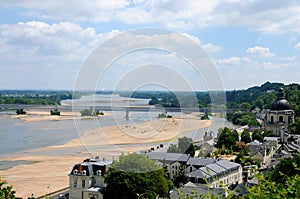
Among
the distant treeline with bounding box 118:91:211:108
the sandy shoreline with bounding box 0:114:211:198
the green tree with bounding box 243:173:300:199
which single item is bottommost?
the sandy shoreline with bounding box 0:114:211:198

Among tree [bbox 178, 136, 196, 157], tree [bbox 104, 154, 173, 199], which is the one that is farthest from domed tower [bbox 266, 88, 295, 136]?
tree [bbox 104, 154, 173, 199]

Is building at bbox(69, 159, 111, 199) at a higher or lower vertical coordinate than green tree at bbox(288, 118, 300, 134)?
lower

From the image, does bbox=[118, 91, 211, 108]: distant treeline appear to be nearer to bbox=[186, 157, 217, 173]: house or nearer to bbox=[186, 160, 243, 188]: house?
bbox=[186, 157, 217, 173]: house

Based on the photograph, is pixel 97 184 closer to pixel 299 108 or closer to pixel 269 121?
pixel 269 121

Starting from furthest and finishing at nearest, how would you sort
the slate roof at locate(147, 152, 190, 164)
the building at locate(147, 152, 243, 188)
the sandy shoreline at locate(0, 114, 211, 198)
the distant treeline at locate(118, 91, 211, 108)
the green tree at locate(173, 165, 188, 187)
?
the slate roof at locate(147, 152, 190, 164) → the sandy shoreline at locate(0, 114, 211, 198) → the building at locate(147, 152, 243, 188) → the green tree at locate(173, 165, 188, 187) → the distant treeline at locate(118, 91, 211, 108)

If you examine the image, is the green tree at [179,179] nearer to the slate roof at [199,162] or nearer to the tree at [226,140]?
the slate roof at [199,162]

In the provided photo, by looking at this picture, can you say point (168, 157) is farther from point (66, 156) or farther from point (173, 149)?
point (66, 156)

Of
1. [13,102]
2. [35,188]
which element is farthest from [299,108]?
[13,102]
